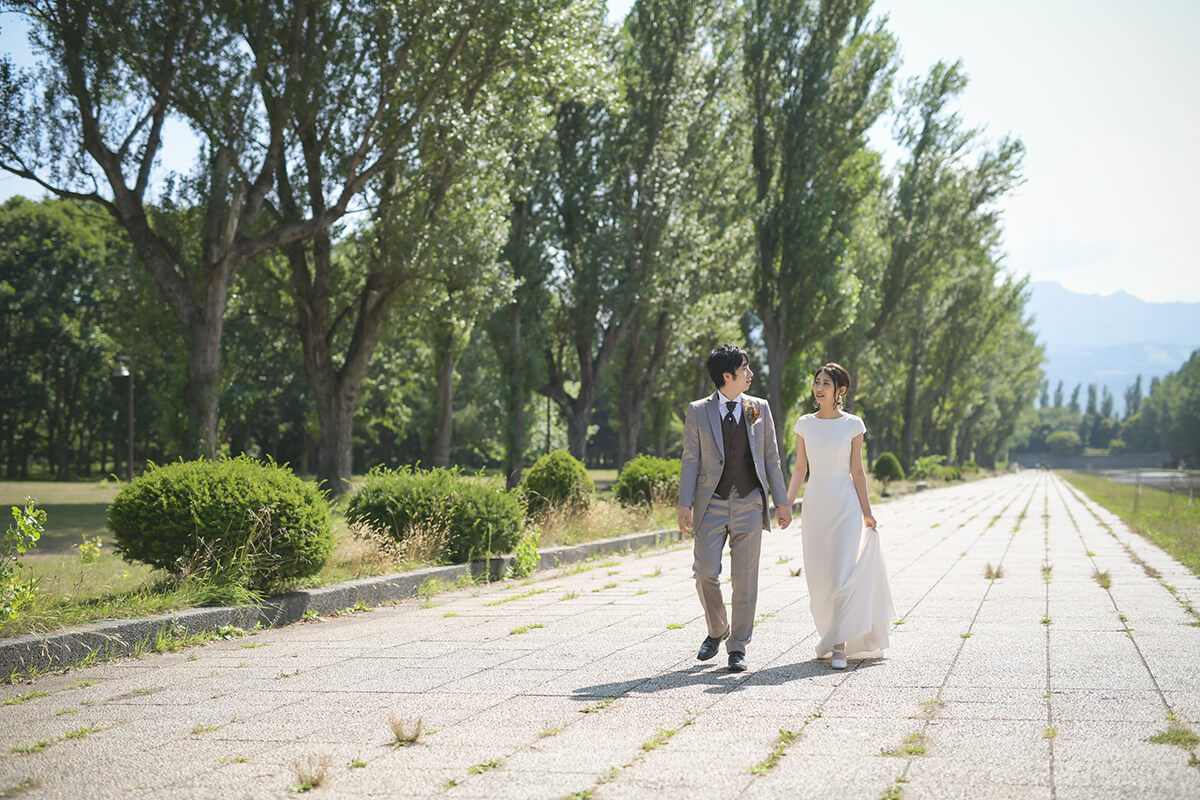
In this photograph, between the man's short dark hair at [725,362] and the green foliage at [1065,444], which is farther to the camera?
the green foliage at [1065,444]

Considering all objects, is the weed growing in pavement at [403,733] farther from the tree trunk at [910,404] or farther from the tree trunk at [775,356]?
the tree trunk at [910,404]

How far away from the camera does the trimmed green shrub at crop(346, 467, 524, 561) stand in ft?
37.7

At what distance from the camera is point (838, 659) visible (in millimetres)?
6273

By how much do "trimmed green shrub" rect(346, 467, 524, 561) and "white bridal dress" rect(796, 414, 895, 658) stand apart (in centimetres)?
564

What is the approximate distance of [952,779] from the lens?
3.89 m

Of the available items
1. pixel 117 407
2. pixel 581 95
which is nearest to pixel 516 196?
pixel 581 95

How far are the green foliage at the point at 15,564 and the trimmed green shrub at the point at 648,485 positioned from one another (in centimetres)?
1322

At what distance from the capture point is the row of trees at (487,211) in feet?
63.4

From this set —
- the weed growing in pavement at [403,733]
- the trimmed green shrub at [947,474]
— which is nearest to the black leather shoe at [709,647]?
the weed growing in pavement at [403,733]

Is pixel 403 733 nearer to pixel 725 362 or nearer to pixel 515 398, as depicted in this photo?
pixel 725 362

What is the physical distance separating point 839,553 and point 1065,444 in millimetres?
202220

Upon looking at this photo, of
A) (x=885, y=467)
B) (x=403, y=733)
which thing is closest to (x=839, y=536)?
(x=403, y=733)

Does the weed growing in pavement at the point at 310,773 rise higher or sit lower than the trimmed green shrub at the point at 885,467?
lower

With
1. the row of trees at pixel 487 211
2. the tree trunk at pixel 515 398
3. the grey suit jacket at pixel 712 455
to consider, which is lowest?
the grey suit jacket at pixel 712 455
